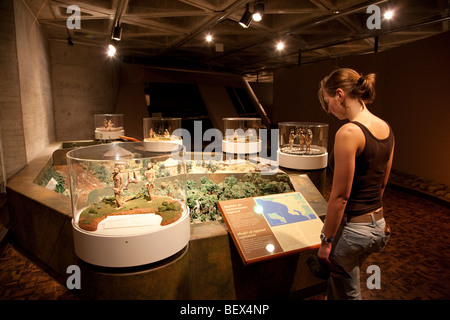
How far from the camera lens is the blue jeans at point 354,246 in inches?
67.6

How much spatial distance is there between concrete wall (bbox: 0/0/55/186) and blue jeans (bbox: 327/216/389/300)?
18.9ft

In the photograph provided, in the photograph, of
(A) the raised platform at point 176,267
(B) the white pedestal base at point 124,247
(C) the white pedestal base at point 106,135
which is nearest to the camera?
(B) the white pedestal base at point 124,247

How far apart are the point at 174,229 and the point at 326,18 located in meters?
6.47

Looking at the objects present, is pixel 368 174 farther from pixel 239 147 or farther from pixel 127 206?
pixel 239 147

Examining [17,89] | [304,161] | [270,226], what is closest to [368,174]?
[270,226]

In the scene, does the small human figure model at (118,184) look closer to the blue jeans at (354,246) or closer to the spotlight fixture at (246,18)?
the blue jeans at (354,246)

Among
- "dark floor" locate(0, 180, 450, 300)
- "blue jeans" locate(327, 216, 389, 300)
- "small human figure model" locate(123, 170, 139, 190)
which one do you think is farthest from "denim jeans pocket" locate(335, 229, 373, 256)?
"small human figure model" locate(123, 170, 139, 190)

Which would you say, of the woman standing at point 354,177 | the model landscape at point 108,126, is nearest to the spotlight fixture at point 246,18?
the woman standing at point 354,177

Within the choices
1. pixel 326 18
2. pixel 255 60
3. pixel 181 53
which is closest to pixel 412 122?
pixel 326 18

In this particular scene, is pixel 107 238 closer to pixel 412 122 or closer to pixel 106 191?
pixel 106 191

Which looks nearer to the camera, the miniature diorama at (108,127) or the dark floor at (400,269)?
the dark floor at (400,269)

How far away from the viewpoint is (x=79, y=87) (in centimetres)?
1003

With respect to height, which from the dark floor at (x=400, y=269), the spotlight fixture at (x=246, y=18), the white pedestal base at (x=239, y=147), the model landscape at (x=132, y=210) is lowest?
the dark floor at (x=400, y=269)

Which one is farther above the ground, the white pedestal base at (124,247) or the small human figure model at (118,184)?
the small human figure model at (118,184)
